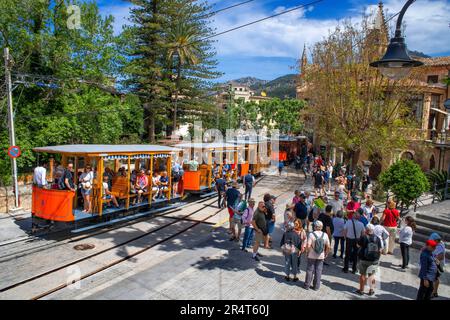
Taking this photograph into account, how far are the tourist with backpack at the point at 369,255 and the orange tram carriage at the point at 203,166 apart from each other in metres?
10.4

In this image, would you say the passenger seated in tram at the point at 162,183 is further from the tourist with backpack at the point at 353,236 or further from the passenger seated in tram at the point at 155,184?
the tourist with backpack at the point at 353,236

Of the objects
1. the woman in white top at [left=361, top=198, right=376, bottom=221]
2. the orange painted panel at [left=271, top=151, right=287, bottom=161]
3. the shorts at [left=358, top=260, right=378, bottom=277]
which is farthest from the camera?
the orange painted panel at [left=271, top=151, right=287, bottom=161]

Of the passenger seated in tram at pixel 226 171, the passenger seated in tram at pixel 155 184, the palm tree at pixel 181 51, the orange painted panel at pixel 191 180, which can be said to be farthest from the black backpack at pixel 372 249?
the palm tree at pixel 181 51

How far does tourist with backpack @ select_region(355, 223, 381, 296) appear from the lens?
23.8 ft

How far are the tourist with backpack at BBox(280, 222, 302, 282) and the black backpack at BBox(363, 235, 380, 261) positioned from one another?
55.9 inches

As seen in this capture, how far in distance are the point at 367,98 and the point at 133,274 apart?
15892mm

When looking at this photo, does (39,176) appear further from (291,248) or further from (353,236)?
(353,236)

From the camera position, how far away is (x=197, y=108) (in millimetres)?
35219

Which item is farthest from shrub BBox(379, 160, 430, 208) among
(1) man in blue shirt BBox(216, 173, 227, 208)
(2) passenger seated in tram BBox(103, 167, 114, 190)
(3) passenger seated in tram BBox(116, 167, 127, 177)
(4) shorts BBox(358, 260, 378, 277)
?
(2) passenger seated in tram BBox(103, 167, 114, 190)

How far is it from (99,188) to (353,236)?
25.3ft

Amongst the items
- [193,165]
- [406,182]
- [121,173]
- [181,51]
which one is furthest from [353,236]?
[181,51]

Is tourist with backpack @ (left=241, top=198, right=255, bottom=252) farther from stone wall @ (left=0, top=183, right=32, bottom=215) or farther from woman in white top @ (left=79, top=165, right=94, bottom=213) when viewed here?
stone wall @ (left=0, top=183, right=32, bottom=215)

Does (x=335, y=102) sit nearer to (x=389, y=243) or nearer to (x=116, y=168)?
(x=389, y=243)

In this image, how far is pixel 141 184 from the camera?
13.3m
